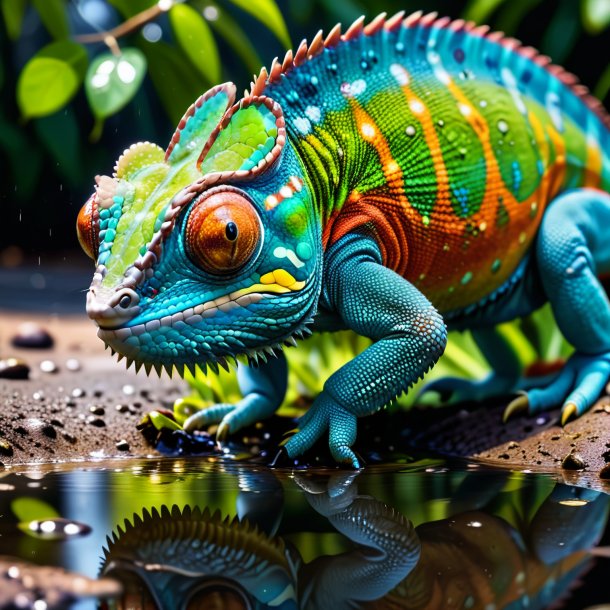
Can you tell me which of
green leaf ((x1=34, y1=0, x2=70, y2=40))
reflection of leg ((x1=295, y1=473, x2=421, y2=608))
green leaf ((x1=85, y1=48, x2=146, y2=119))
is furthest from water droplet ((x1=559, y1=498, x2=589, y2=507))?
green leaf ((x1=34, y1=0, x2=70, y2=40))

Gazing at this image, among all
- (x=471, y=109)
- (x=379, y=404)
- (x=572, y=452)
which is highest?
(x=471, y=109)

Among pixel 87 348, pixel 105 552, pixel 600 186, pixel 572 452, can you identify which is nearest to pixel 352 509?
pixel 105 552

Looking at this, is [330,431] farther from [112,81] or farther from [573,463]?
[112,81]

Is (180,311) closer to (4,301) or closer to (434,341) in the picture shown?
(434,341)

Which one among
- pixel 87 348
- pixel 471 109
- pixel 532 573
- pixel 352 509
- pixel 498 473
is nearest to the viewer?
pixel 532 573

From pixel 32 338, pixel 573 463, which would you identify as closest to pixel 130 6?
pixel 32 338

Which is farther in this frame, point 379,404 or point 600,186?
point 600,186
